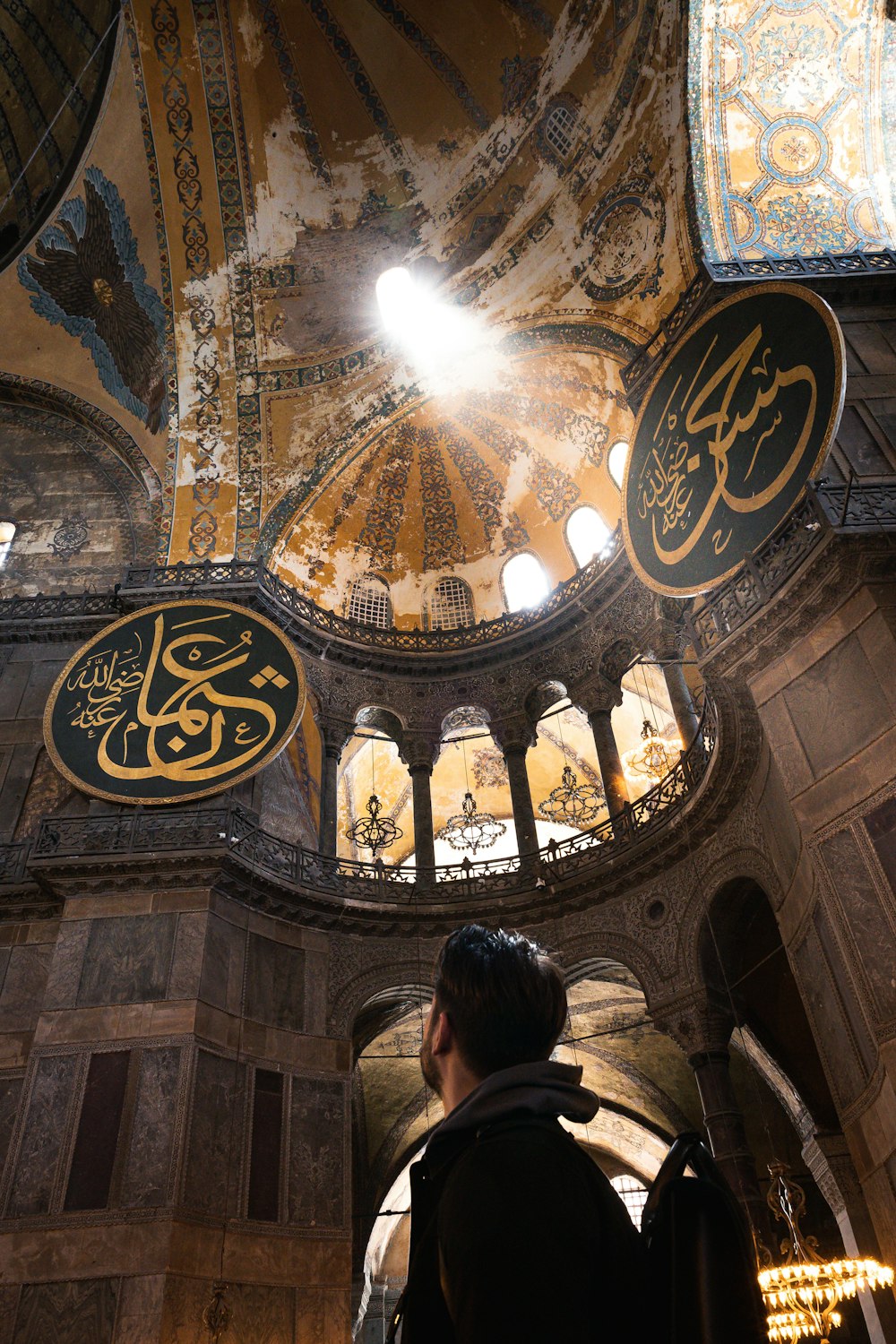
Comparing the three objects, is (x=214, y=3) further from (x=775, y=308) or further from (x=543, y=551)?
(x=775, y=308)

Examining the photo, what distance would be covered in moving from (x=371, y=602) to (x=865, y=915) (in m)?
8.87

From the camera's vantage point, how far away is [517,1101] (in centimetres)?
122

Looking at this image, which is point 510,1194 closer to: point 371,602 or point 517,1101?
point 517,1101

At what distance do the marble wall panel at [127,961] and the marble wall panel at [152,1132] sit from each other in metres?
0.60

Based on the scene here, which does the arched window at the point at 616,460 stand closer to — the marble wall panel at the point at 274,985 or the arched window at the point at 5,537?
the marble wall panel at the point at 274,985

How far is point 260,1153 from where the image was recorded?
827cm

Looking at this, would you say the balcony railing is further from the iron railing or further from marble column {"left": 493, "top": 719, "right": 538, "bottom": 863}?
the iron railing

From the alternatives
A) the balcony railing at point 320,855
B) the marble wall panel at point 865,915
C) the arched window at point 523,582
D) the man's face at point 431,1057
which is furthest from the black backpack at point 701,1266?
the arched window at point 523,582

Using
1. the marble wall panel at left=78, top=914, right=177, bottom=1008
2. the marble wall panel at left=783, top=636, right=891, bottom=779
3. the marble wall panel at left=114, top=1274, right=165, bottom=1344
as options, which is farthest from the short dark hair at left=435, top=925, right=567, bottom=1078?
the marble wall panel at left=78, top=914, right=177, bottom=1008

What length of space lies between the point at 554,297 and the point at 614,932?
26.4ft

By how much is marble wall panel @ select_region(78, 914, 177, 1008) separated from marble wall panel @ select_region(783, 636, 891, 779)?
5.89m

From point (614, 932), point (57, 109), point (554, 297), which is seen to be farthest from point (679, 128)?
point (57, 109)

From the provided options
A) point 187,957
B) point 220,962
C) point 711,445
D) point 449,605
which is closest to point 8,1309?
point 187,957

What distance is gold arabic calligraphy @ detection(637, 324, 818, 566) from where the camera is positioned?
731 centimetres
